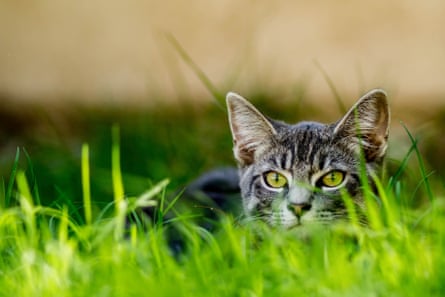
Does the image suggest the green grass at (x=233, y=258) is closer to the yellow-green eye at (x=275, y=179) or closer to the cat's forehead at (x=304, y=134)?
the yellow-green eye at (x=275, y=179)

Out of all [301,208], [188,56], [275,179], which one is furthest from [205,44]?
[301,208]

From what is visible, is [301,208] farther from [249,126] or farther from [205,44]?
[205,44]

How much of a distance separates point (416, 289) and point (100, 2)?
419cm

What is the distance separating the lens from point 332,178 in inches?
140

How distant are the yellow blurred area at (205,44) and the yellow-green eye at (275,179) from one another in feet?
8.37

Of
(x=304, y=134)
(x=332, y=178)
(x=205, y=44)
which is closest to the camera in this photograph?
(x=332, y=178)

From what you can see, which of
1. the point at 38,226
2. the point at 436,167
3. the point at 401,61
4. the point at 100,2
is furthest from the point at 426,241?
the point at 100,2

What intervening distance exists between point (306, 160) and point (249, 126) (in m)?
0.29

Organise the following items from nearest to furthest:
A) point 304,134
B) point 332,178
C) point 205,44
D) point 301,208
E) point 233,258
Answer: point 233,258 < point 301,208 < point 332,178 < point 304,134 < point 205,44

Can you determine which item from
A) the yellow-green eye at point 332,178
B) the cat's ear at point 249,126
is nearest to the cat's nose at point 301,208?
the yellow-green eye at point 332,178

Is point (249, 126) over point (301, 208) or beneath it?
over

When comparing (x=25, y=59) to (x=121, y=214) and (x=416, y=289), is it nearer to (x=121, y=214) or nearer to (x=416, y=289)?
(x=121, y=214)

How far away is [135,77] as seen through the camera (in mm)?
6484

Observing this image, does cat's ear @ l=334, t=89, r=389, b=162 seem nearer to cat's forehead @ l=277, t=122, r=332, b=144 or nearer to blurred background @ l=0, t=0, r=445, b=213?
cat's forehead @ l=277, t=122, r=332, b=144
